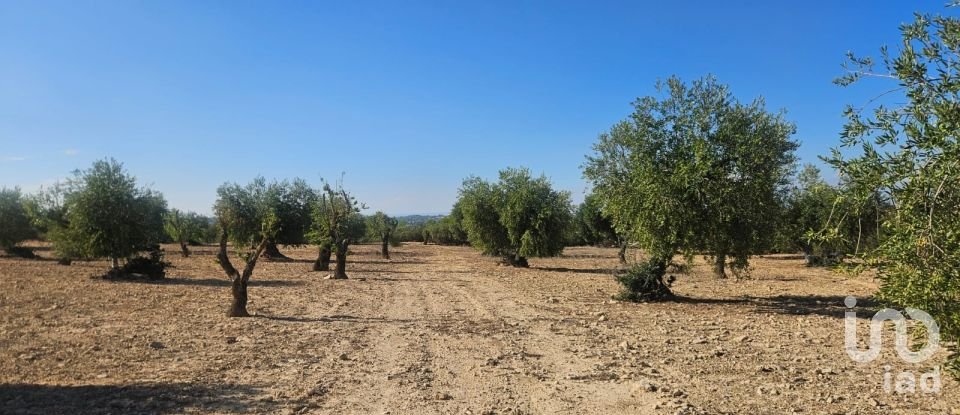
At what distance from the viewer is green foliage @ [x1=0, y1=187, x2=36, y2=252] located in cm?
3409

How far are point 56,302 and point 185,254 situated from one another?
28443 millimetres

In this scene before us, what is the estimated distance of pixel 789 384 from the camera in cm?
772

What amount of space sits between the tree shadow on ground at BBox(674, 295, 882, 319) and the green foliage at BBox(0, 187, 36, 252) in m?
39.2

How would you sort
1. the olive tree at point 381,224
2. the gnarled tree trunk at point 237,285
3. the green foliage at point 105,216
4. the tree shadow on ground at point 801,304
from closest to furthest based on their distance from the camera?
the gnarled tree trunk at point 237,285
the tree shadow on ground at point 801,304
the green foliage at point 105,216
the olive tree at point 381,224

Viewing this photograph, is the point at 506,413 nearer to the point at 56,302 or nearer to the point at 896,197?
the point at 896,197

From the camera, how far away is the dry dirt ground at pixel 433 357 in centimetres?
699

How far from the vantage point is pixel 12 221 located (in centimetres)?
3450

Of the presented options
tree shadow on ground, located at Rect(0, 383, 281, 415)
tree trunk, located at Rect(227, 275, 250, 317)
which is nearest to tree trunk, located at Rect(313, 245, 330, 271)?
tree trunk, located at Rect(227, 275, 250, 317)

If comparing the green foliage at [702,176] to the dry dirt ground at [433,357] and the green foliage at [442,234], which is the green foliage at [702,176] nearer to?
the dry dirt ground at [433,357]

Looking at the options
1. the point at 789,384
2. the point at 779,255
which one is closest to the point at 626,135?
the point at 789,384

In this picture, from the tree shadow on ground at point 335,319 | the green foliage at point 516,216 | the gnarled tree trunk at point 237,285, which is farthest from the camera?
the green foliage at point 516,216

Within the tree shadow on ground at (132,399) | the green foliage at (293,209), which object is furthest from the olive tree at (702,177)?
the green foliage at (293,209)

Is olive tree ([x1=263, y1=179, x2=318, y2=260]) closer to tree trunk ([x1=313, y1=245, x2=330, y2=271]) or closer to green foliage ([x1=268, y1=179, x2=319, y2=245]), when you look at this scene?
green foliage ([x1=268, y1=179, x2=319, y2=245])

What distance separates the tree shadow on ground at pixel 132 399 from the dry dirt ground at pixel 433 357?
0.03m
